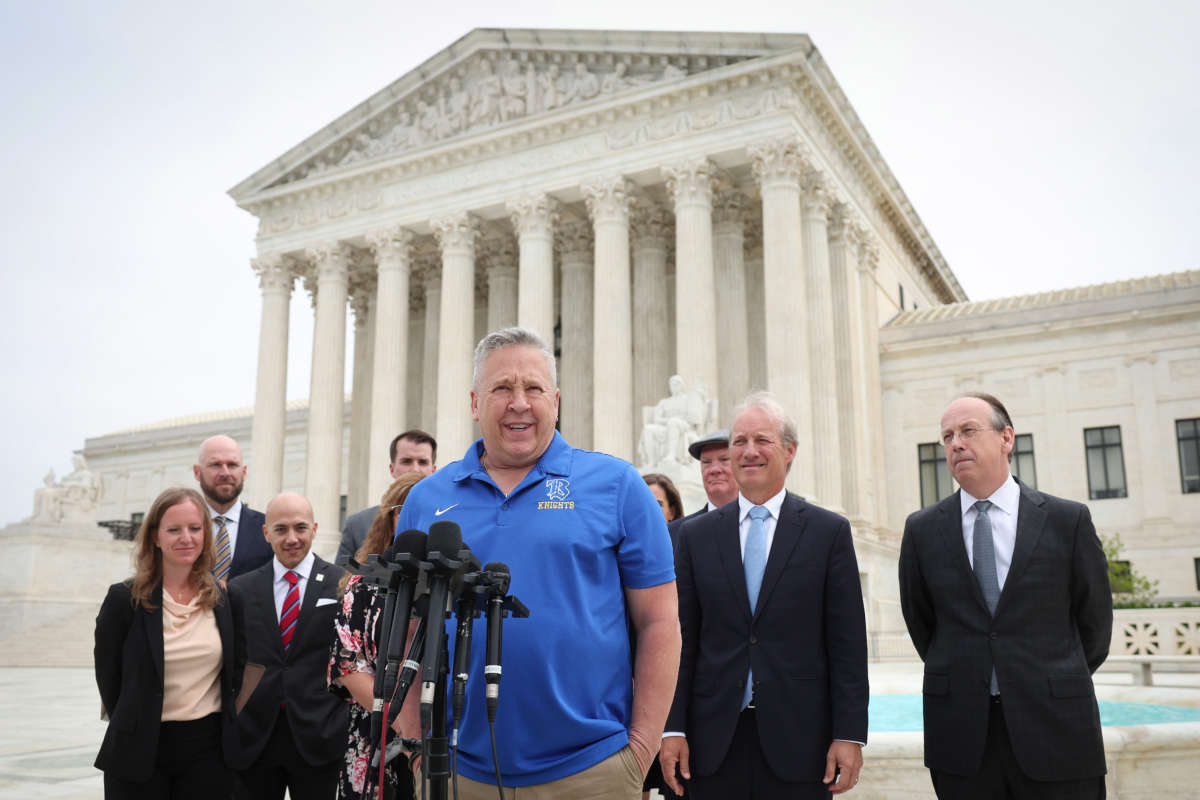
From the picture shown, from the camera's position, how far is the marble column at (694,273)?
94.4 ft

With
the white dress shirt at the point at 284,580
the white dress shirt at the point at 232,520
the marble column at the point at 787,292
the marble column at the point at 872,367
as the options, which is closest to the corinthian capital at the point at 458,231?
the marble column at the point at 787,292

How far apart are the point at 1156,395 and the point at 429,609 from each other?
3411 cm

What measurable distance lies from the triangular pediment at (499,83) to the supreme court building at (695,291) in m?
0.08

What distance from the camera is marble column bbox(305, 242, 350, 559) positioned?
35.4 m

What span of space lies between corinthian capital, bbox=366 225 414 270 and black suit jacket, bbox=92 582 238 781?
104ft

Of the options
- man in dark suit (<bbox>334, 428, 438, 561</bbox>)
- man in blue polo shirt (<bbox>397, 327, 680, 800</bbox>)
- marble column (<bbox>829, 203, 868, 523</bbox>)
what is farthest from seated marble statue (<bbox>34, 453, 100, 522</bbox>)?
man in blue polo shirt (<bbox>397, 327, 680, 800</bbox>)

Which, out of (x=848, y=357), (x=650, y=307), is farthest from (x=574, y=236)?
(x=848, y=357)

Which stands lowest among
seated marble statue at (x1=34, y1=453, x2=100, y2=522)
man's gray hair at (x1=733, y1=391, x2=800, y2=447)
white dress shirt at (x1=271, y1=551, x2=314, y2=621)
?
white dress shirt at (x1=271, y1=551, x2=314, y2=621)

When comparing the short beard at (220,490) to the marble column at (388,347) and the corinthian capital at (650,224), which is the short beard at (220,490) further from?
the corinthian capital at (650,224)

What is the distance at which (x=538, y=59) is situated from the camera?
3438 centimetres

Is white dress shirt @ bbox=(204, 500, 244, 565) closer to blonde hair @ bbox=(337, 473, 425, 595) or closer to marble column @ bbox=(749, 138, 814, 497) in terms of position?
blonde hair @ bbox=(337, 473, 425, 595)

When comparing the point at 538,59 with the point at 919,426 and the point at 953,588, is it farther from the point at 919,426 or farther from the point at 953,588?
the point at 953,588

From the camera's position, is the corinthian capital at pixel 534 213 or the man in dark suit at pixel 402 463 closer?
the man in dark suit at pixel 402 463

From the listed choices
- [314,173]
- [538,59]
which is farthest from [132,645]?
[314,173]
